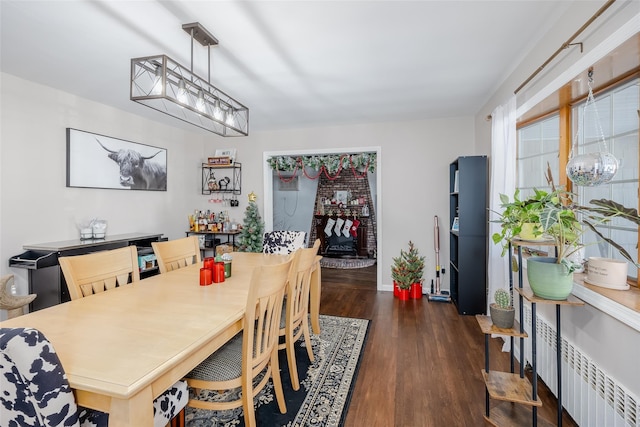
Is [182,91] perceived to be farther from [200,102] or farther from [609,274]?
[609,274]

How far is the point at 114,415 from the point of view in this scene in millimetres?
950

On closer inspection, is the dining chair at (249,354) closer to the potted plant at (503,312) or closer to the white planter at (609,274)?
the potted plant at (503,312)

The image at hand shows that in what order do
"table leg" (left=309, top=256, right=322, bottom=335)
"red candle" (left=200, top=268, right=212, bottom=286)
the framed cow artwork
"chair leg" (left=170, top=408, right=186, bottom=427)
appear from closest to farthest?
"chair leg" (left=170, top=408, right=186, bottom=427) < "red candle" (left=200, top=268, right=212, bottom=286) < "table leg" (left=309, top=256, right=322, bottom=335) < the framed cow artwork

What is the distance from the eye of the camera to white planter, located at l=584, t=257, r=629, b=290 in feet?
5.10

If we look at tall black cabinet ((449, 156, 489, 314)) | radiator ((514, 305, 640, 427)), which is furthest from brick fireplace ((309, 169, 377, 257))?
radiator ((514, 305, 640, 427))

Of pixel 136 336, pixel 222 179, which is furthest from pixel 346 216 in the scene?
pixel 136 336

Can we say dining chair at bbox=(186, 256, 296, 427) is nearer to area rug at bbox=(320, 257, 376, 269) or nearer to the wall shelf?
the wall shelf

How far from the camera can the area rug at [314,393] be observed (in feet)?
5.82

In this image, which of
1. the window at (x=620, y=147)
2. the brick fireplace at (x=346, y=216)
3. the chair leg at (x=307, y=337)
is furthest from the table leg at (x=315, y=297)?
the brick fireplace at (x=346, y=216)

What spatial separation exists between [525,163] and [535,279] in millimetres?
1744

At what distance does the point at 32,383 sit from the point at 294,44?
7.81 ft

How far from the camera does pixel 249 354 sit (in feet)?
4.77

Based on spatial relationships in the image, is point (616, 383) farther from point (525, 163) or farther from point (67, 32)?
point (67, 32)

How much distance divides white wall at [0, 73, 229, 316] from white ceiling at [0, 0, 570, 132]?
0.74ft
